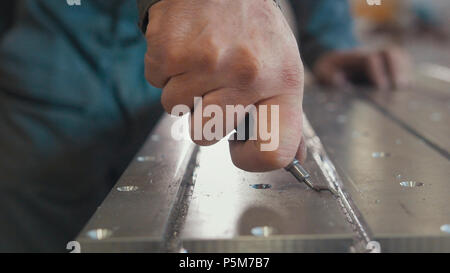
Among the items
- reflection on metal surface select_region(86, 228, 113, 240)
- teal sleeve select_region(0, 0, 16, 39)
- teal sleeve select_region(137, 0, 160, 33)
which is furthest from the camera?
teal sleeve select_region(0, 0, 16, 39)

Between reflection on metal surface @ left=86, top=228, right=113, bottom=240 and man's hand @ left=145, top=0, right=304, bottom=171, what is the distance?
155 mm

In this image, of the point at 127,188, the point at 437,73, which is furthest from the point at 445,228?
the point at 437,73

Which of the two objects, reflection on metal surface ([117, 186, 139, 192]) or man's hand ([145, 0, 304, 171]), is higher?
man's hand ([145, 0, 304, 171])

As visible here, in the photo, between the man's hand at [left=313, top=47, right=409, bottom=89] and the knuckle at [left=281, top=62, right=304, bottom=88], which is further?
the man's hand at [left=313, top=47, right=409, bottom=89]

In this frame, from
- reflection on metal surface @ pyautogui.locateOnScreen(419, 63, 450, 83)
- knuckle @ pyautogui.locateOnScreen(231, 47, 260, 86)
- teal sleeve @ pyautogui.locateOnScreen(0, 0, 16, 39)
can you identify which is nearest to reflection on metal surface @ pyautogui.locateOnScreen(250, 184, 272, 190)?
knuckle @ pyautogui.locateOnScreen(231, 47, 260, 86)

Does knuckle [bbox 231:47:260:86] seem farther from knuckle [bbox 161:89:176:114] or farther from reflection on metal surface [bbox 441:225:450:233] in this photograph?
reflection on metal surface [bbox 441:225:450:233]

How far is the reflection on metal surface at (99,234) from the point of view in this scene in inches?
17.9

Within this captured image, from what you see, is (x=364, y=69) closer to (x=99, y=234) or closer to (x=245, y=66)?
(x=245, y=66)

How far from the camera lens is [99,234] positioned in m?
0.46

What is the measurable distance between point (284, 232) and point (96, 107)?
32.4 inches

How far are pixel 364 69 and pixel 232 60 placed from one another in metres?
1.17

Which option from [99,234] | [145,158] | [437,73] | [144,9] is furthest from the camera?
[437,73]

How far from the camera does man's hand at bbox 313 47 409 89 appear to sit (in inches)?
60.1

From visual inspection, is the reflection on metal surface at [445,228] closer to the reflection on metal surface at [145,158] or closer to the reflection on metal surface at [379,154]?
the reflection on metal surface at [379,154]
